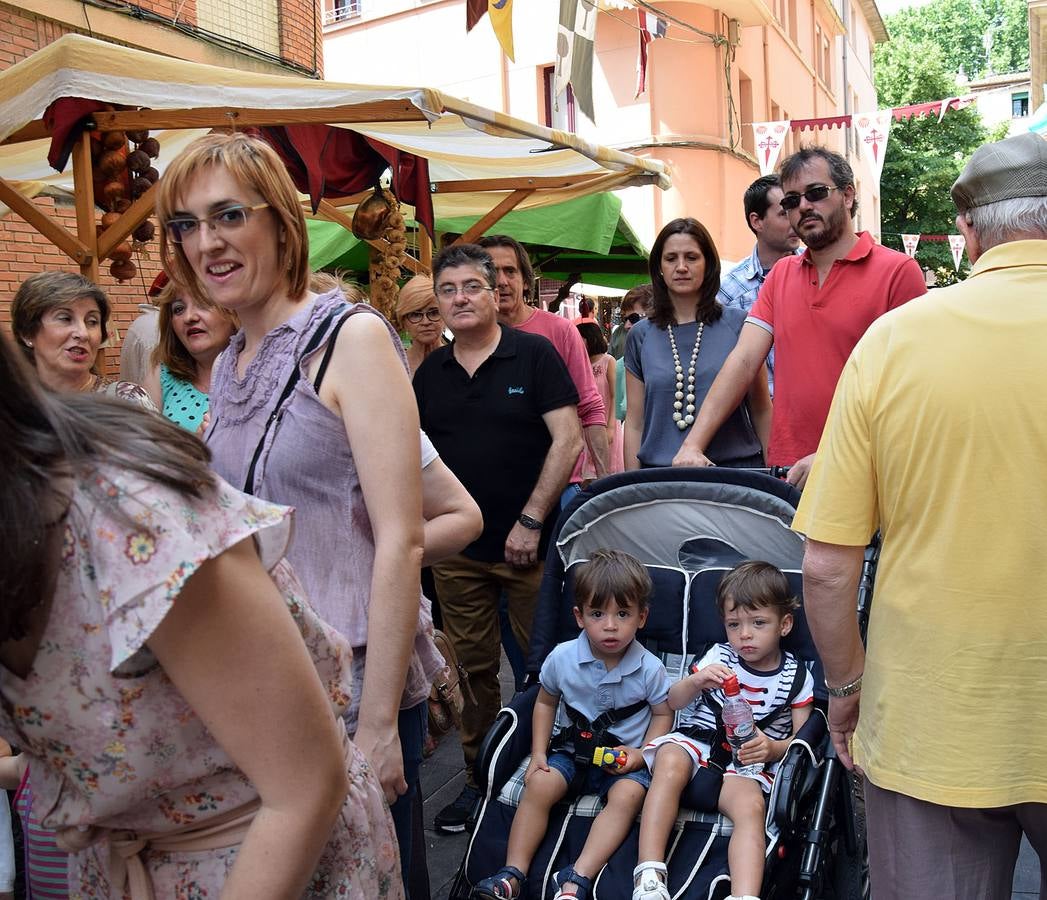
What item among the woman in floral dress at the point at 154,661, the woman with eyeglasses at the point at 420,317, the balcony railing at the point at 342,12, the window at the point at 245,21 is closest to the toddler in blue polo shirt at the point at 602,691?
the woman in floral dress at the point at 154,661

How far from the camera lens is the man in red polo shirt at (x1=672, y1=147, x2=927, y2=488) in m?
3.93

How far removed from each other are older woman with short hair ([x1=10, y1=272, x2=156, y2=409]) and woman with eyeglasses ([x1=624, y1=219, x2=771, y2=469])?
7.01ft

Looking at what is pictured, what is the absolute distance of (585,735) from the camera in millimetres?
3467

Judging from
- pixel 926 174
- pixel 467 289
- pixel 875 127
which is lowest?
pixel 467 289

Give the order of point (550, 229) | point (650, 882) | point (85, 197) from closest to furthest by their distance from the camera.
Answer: point (650, 882)
point (85, 197)
point (550, 229)

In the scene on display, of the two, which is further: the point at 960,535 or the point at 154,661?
the point at 960,535

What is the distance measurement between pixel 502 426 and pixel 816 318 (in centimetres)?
128

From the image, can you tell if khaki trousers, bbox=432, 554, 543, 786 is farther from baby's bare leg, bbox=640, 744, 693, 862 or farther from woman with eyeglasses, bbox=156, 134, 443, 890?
woman with eyeglasses, bbox=156, 134, 443, 890

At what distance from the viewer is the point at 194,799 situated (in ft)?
4.22

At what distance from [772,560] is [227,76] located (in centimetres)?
297

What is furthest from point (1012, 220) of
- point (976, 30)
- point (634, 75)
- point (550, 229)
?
point (976, 30)

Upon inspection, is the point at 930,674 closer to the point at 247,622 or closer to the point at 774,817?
the point at 774,817

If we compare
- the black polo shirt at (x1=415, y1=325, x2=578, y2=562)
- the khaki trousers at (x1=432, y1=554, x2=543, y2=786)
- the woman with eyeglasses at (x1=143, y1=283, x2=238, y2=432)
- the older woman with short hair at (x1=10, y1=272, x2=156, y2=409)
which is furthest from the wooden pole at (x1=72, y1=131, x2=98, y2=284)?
the khaki trousers at (x1=432, y1=554, x2=543, y2=786)

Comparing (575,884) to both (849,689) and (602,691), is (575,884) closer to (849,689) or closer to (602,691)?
(602,691)
